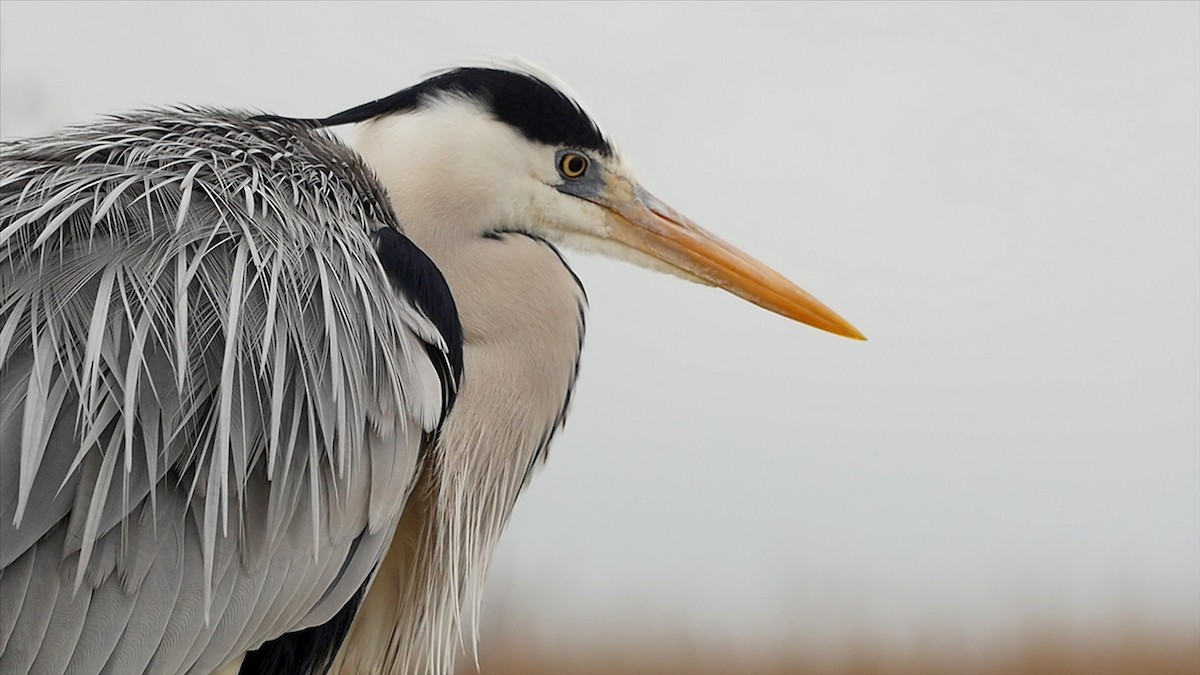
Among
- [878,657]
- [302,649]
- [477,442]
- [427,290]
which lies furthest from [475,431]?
[878,657]

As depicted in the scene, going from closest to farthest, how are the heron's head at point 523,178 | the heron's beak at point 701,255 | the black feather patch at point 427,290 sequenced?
the black feather patch at point 427,290, the heron's head at point 523,178, the heron's beak at point 701,255

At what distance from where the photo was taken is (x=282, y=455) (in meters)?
0.99

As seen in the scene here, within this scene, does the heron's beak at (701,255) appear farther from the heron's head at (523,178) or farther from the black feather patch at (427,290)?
the black feather patch at (427,290)

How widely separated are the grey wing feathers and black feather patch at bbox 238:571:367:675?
4.0 inches

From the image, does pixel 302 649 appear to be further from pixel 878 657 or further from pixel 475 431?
pixel 878 657

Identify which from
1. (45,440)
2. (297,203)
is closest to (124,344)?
(45,440)

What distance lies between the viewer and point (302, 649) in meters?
1.13

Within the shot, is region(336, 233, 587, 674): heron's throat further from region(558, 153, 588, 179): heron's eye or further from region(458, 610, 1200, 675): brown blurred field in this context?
region(458, 610, 1200, 675): brown blurred field

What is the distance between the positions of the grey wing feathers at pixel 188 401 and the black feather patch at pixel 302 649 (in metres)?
0.10

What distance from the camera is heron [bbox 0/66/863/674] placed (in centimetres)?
90

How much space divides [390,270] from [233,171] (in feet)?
0.52

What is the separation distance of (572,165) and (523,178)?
0.19ft

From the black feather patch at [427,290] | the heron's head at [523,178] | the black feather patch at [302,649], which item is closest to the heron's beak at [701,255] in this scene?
the heron's head at [523,178]

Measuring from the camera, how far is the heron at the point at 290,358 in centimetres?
90
